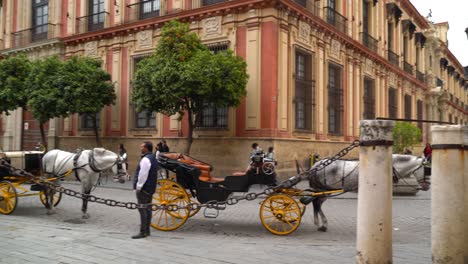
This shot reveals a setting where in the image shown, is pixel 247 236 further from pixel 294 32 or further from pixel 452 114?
pixel 452 114

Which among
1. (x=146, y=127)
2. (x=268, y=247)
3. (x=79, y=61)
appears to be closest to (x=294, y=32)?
(x=146, y=127)

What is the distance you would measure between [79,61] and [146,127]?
411cm

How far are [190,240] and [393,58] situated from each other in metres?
24.9

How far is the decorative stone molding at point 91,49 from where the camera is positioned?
20688 millimetres

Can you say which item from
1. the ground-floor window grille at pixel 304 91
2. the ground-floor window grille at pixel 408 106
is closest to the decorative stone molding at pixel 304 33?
the ground-floor window grille at pixel 304 91

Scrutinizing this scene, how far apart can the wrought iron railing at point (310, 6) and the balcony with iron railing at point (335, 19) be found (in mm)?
1008

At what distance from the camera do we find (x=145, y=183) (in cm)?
668

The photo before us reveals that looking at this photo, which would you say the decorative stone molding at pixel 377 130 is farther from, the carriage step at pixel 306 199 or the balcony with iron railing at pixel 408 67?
the balcony with iron railing at pixel 408 67

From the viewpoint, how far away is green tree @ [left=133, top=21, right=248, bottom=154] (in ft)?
44.8

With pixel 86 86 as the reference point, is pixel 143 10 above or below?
above

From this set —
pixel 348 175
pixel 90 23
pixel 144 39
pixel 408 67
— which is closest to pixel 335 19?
pixel 144 39

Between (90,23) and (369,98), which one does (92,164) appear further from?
(369,98)

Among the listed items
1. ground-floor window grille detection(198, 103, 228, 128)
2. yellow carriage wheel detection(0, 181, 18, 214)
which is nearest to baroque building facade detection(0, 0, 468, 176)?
ground-floor window grille detection(198, 103, 228, 128)

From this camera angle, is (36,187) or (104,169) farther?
(36,187)
